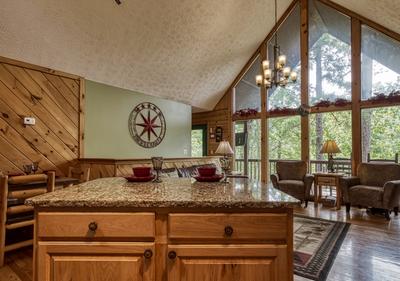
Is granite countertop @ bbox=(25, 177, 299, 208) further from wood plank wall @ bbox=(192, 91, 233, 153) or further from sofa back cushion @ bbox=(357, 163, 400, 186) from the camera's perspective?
wood plank wall @ bbox=(192, 91, 233, 153)

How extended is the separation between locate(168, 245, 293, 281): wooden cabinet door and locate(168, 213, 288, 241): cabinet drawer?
0.15 ft

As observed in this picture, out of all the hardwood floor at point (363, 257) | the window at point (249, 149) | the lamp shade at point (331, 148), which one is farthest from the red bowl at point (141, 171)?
the window at point (249, 149)

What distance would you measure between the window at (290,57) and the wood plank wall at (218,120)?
1.28 metres

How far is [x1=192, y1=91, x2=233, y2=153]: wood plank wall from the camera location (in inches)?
289

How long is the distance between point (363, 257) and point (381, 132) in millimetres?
3388

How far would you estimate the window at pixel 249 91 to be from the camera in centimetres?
690

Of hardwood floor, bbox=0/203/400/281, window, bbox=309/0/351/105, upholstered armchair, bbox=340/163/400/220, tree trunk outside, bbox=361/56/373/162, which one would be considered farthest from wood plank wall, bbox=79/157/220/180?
tree trunk outside, bbox=361/56/373/162

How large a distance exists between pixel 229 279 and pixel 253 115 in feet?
19.6

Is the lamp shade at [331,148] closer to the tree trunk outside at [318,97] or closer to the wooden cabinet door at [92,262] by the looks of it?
the tree trunk outside at [318,97]

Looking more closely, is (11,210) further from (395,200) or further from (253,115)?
(253,115)

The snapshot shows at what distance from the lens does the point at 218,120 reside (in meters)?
7.61

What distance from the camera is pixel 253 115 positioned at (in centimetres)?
683

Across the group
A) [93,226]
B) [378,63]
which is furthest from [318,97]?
[93,226]

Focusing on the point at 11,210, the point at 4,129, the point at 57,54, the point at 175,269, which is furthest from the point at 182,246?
the point at 57,54
